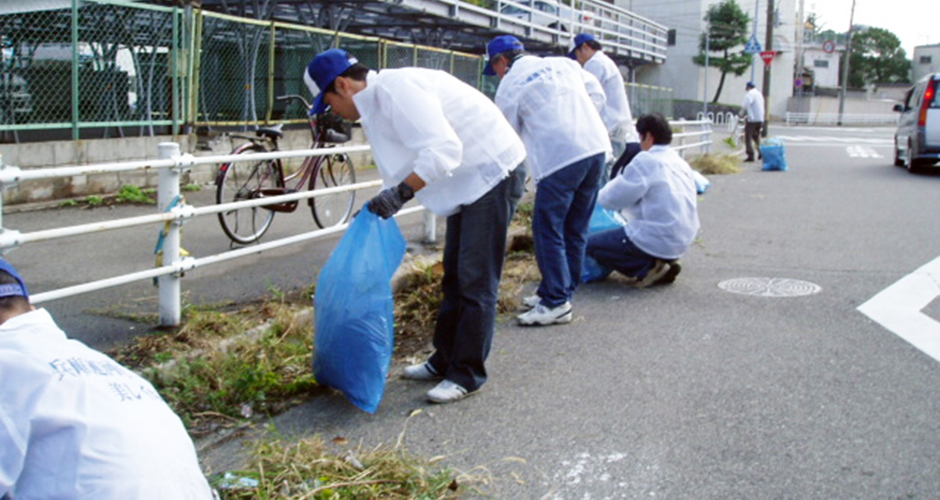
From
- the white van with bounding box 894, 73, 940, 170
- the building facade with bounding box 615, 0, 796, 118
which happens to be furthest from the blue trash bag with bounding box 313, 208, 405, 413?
the building facade with bounding box 615, 0, 796, 118

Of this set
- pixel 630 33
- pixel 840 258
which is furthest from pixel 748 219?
pixel 630 33

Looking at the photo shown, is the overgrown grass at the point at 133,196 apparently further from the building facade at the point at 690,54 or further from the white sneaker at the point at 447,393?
the building facade at the point at 690,54

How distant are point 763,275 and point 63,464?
6.07 m

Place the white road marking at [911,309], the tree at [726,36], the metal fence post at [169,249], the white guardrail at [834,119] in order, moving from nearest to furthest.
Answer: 1. the metal fence post at [169,249]
2. the white road marking at [911,309]
3. the tree at [726,36]
4. the white guardrail at [834,119]

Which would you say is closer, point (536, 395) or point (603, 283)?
point (536, 395)

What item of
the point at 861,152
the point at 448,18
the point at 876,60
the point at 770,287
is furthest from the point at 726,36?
the point at 770,287

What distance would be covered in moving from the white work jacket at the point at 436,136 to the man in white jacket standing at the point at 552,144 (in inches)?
45.1

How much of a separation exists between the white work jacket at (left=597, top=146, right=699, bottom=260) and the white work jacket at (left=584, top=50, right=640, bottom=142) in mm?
1784

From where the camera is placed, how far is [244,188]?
6.98 m

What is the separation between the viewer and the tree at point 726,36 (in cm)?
5638

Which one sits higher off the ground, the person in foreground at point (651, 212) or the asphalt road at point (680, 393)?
the person in foreground at point (651, 212)

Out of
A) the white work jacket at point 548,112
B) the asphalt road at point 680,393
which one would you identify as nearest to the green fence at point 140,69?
the asphalt road at point 680,393

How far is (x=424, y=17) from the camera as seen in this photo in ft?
61.6

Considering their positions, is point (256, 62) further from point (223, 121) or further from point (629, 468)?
point (629, 468)
